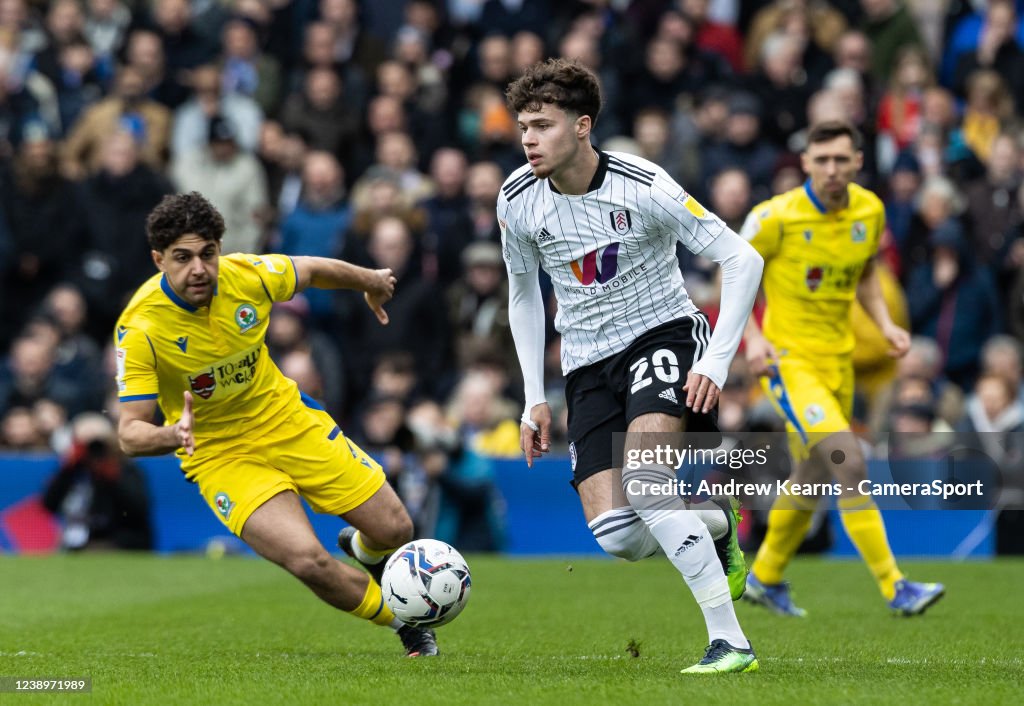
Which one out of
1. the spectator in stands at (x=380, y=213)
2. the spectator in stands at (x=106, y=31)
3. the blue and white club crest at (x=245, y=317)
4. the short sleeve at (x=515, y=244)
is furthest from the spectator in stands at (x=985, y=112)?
the blue and white club crest at (x=245, y=317)

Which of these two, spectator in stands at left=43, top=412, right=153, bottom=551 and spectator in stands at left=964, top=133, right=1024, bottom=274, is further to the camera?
spectator in stands at left=964, top=133, right=1024, bottom=274

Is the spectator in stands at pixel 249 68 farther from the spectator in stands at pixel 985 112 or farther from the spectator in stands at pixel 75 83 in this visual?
the spectator in stands at pixel 985 112

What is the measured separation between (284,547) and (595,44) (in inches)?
409

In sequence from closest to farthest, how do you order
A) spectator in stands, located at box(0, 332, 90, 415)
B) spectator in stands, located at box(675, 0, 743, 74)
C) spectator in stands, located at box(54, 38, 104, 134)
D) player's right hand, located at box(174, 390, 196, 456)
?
1. player's right hand, located at box(174, 390, 196, 456)
2. spectator in stands, located at box(0, 332, 90, 415)
3. spectator in stands, located at box(675, 0, 743, 74)
4. spectator in stands, located at box(54, 38, 104, 134)

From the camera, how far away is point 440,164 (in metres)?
16.1

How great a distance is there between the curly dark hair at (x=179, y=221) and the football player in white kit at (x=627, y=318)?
4.67 feet

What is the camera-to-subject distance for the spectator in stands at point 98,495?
49.0ft

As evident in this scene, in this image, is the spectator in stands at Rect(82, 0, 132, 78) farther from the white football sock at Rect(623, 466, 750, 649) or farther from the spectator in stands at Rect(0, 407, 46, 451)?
the white football sock at Rect(623, 466, 750, 649)

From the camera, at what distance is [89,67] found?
18.3 metres

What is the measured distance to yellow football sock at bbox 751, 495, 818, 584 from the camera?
32.9ft

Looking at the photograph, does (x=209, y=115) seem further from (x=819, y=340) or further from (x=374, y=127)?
(x=819, y=340)

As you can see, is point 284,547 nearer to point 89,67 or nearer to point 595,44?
point 595,44

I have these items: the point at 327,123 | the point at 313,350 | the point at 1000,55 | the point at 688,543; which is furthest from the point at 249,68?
the point at 688,543

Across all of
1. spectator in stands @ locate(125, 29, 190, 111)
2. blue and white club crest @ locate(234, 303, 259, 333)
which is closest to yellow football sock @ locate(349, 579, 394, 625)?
blue and white club crest @ locate(234, 303, 259, 333)
